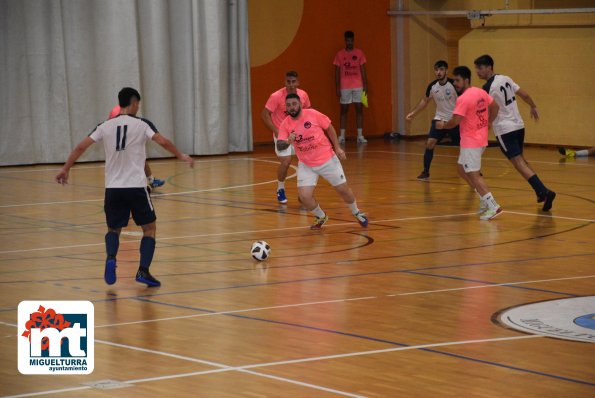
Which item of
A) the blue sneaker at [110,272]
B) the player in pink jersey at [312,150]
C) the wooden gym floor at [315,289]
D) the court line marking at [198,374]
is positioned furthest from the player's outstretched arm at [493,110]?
the court line marking at [198,374]

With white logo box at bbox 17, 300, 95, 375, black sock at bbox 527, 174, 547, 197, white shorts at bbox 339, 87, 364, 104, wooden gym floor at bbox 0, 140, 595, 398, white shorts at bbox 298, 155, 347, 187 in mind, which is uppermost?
white shorts at bbox 339, 87, 364, 104

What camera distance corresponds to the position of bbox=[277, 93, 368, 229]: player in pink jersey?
44.7 ft

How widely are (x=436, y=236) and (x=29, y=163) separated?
38.7ft

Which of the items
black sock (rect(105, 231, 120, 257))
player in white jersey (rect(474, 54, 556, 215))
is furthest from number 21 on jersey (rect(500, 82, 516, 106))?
Answer: black sock (rect(105, 231, 120, 257))

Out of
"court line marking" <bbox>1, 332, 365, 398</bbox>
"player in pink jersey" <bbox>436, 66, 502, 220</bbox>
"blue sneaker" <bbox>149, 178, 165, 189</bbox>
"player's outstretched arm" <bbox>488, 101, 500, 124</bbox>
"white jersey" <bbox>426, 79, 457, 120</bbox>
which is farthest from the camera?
"white jersey" <bbox>426, 79, 457, 120</bbox>

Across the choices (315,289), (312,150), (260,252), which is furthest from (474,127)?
(315,289)

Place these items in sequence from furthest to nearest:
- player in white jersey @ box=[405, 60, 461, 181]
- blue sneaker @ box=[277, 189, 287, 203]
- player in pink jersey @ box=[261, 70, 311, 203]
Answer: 1. player in white jersey @ box=[405, 60, 461, 181]
2. blue sneaker @ box=[277, 189, 287, 203]
3. player in pink jersey @ box=[261, 70, 311, 203]

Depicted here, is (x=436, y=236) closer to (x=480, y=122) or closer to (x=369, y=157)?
(x=480, y=122)

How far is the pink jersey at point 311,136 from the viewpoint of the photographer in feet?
44.8

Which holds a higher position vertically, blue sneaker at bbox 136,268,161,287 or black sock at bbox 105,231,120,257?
black sock at bbox 105,231,120,257

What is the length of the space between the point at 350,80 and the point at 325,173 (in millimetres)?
12824

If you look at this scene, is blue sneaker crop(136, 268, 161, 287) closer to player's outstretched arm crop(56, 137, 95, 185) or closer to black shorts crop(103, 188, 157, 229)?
black shorts crop(103, 188, 157, 229)

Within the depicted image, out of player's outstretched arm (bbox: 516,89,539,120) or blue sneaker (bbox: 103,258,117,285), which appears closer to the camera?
blue sneaker (bbox: 103,258,117,285)

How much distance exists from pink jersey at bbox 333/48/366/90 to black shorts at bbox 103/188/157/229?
1638cm
